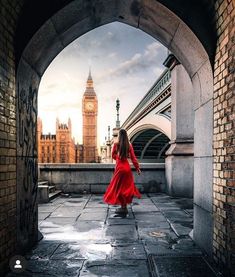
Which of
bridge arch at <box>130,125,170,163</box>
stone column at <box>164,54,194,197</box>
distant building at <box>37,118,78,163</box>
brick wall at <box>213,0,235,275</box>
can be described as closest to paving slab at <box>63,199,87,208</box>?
stone column at <box>164,54,194,197</box>

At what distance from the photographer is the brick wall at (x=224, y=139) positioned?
296 centimetres

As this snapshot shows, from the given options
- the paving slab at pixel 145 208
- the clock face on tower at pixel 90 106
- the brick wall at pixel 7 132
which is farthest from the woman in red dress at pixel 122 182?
the clock face on tower at pixel 90 106

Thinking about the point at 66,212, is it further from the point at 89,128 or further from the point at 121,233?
the point at 89,128

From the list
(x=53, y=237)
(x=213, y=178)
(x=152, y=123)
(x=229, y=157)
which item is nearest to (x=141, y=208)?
(x=53, y=237)

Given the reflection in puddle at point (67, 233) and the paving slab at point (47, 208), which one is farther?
the paving slab at point (47, 208)

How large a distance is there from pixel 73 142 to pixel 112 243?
11214 centimetres

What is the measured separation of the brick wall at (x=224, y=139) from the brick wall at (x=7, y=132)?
226cm

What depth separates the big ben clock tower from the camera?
113m

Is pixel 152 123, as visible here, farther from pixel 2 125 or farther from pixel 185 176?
pixel 2 125

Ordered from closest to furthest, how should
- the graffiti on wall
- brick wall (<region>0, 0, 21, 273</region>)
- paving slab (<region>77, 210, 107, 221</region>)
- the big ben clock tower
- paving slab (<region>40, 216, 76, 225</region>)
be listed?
brick wall (<region>0, 0, 21, 273</region>) < the graffiti on wall < paving slab (<region>40, 216, 76, 225</region>) < paving slab (<region>77, 210, 107, 221</region>) < the big ben clock tower

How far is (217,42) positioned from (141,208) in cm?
436

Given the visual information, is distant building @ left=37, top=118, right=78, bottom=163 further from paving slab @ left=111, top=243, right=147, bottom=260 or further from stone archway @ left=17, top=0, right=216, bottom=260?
paving slab @ left=111, top=243, right=147, bottom=260

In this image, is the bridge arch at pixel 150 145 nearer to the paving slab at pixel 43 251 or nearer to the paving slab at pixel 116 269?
the paving slab at pixel 43 251

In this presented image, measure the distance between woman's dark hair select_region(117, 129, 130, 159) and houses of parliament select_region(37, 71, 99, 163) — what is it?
91928mm
